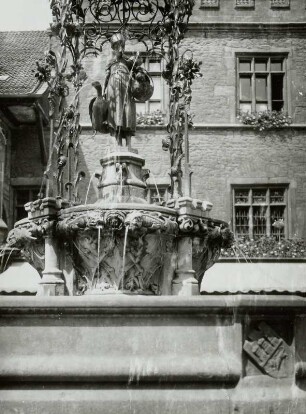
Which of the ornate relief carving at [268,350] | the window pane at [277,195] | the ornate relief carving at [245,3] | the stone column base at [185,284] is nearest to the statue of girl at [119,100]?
the stone column base at [185,284]

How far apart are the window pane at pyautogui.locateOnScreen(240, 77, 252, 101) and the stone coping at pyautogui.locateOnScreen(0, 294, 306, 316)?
16059 millimetres

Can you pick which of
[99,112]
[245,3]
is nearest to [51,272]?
[99,112]

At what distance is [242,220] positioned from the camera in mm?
19000

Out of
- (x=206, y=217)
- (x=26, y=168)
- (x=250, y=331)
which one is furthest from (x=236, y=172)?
(x=250, y=331)

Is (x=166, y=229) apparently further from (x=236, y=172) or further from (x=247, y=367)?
(x=236, y=172)

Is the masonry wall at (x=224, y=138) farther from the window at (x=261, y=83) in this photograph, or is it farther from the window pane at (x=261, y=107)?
the window pane at (x=261, y=107)

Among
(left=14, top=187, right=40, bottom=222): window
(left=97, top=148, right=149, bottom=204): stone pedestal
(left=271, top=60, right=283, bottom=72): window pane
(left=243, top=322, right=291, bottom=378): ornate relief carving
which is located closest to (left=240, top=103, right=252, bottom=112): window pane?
(left=271, top=60, right=283, bottom=72): window pane

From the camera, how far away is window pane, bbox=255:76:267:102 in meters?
20.0

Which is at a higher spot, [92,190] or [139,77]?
[92,190]

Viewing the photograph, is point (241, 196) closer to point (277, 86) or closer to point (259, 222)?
point (259, 222)

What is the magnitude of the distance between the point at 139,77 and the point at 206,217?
199 centimetres

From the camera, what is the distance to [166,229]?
6.48m

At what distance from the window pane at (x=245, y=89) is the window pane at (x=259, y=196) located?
2883 mm

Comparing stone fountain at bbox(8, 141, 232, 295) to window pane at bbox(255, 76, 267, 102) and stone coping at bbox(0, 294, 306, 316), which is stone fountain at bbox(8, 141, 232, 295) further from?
window pane at bbox(255, 76, 267, 102)
